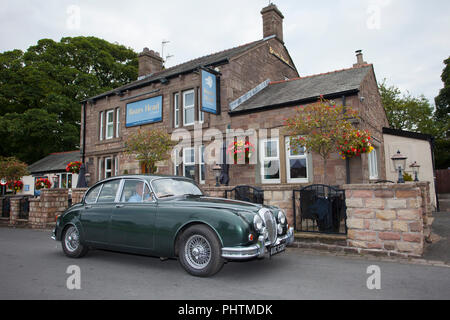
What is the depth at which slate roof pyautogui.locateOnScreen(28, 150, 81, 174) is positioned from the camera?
2411cm

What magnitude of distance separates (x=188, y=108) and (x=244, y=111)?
3397mm

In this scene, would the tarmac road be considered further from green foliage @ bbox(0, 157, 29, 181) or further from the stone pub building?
green foliage @ bbox(0, 157, 29, 181)

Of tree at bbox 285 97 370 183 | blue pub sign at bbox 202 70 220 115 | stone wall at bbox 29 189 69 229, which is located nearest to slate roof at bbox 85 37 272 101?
blue pub sign at bbox 202 70 220 115

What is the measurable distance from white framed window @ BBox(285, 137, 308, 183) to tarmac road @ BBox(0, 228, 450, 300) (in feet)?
19.3

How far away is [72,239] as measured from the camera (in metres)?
6.09

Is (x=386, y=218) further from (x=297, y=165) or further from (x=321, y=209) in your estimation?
(x=297, y=165)

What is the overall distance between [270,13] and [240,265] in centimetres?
1558

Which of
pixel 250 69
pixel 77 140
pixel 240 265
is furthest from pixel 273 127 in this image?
pixel 77 140

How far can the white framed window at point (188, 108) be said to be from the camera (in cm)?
1482

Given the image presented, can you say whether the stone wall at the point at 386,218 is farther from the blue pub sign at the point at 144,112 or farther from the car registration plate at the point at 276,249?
the blue pub sign at the point at 144,112

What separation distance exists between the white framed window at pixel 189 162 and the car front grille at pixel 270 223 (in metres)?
10.0

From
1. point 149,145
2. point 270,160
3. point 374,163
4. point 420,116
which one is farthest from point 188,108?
point 420,116

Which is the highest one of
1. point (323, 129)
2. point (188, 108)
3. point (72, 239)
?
point (188, 108)

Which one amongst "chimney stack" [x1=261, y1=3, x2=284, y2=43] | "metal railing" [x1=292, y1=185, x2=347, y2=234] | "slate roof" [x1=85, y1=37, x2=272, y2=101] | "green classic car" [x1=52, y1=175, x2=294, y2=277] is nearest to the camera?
"green classic car" [x1=52, y1=175, x2=294, y2=277]
